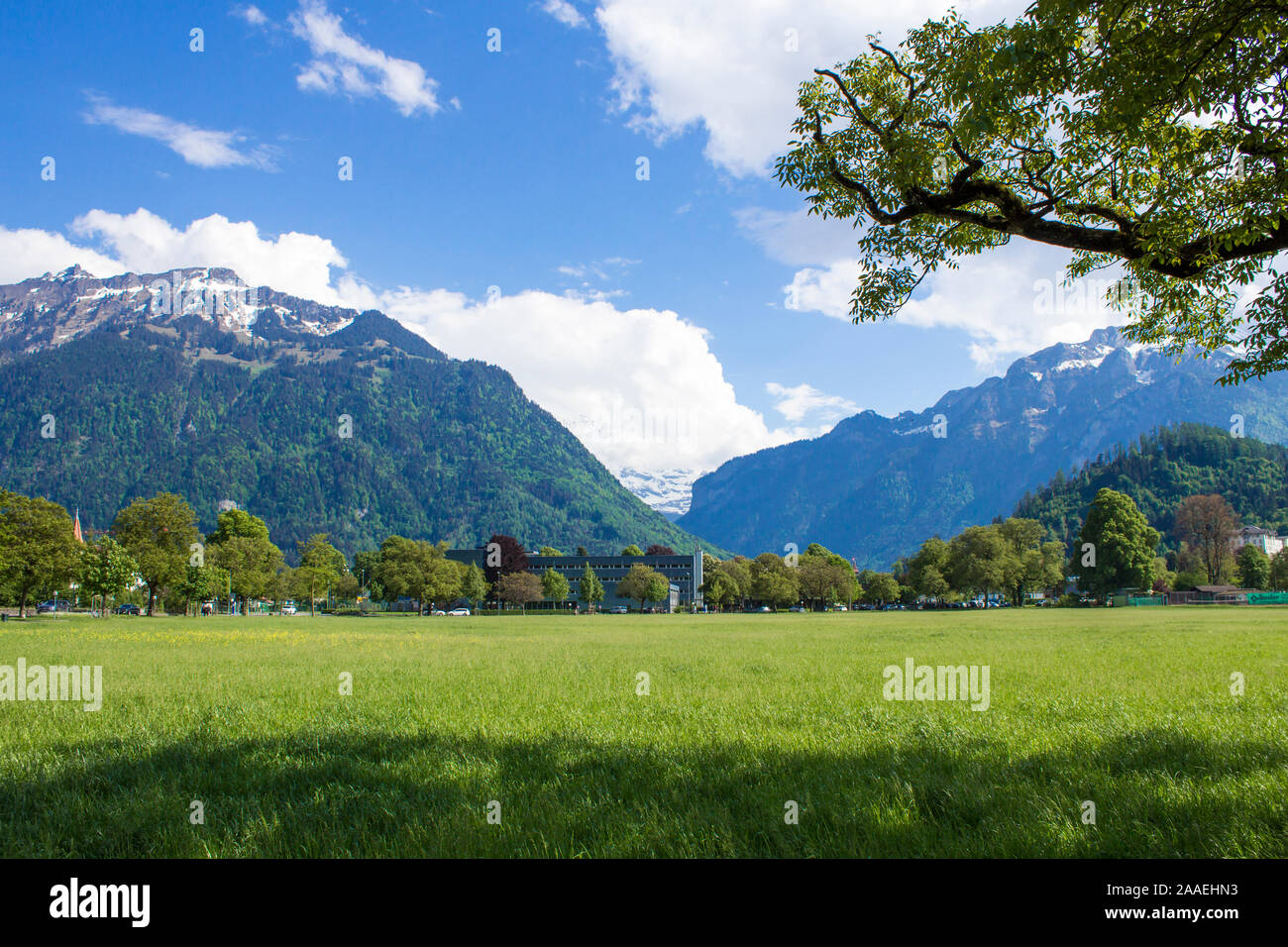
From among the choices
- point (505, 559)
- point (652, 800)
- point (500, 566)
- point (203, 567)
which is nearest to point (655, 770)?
point (652, 800)

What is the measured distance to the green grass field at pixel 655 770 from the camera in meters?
5.93

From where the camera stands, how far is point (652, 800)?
22.6ft

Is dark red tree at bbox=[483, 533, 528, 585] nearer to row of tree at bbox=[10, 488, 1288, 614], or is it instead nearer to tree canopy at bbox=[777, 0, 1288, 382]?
row of tree at bbox=[10, 488, 1288, 614]

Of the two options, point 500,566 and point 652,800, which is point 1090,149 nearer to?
point 652,800

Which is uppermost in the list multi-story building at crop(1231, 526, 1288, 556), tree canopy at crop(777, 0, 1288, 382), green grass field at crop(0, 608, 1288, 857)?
tree canopy at crop(777, 0, 1288, 382)

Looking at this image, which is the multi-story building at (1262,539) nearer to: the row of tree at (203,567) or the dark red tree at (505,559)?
the row of tree at (203,567)

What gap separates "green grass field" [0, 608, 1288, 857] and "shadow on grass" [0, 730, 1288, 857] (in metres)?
0.03

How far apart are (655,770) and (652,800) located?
4.47 feet

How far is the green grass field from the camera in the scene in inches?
234

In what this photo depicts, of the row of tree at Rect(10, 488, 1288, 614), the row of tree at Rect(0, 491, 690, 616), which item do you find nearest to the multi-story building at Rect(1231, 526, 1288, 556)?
the row of tree at Rect(10, 488, 1288, 614)

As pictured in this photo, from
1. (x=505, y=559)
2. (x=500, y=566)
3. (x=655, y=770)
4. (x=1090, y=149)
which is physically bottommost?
(x=500, y=566)

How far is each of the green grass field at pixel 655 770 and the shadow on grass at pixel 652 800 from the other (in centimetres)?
3

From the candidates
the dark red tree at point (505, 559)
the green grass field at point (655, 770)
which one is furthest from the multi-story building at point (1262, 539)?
the green grass field at point (655, 770)
